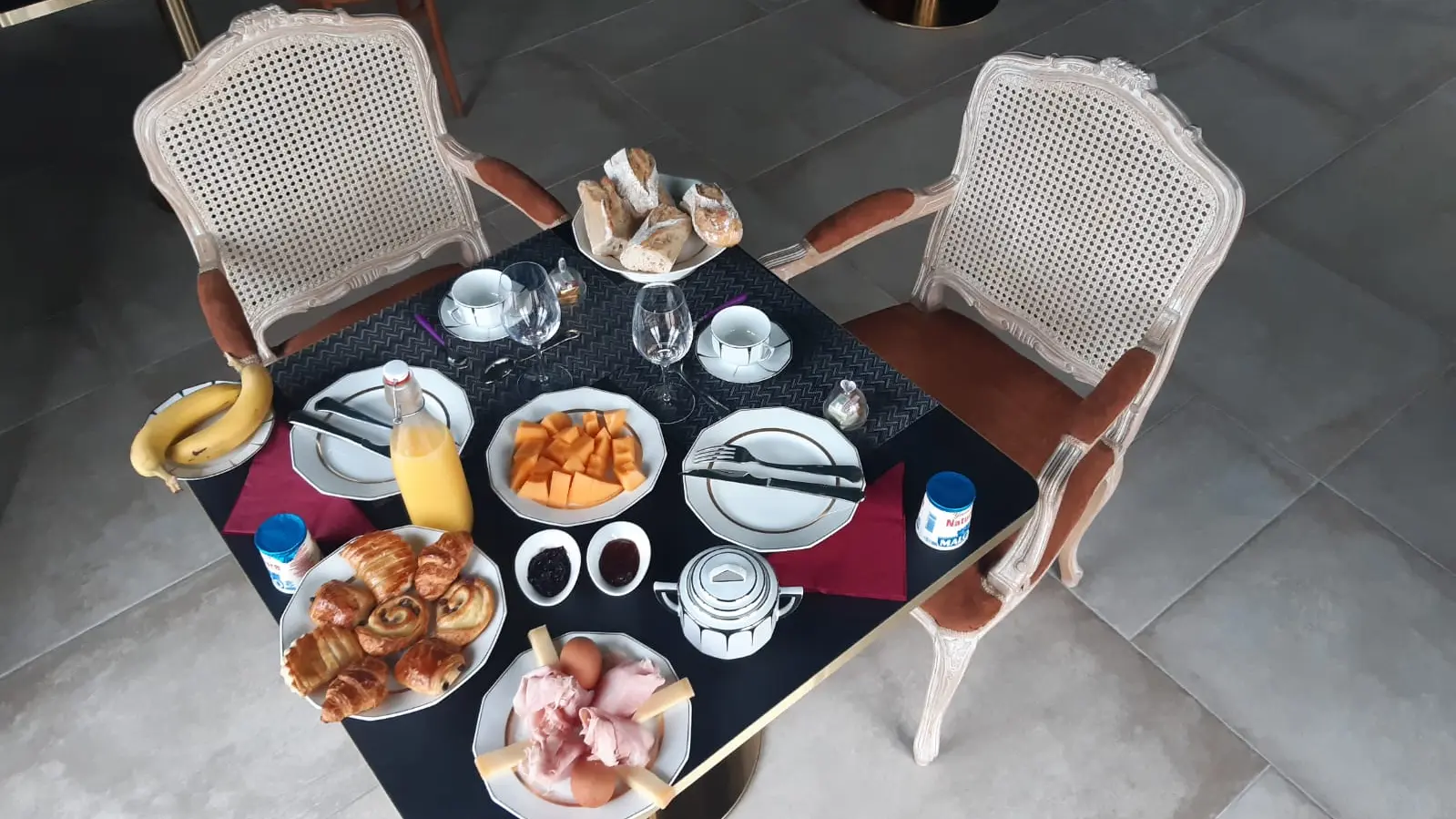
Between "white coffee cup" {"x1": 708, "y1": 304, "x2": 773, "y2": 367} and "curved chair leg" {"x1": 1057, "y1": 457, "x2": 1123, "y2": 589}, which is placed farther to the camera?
"curved chair leg" {"x1": 1057, "y1": 457, "x2": 1123, "y2": 589}

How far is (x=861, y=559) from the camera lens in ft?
4.38

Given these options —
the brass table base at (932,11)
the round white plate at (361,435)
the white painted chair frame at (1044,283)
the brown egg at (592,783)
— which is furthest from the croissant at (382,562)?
the brass table base at (932,11)

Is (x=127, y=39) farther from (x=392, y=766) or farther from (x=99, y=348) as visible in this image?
(x=392, y=766)

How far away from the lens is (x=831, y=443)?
1456 mm

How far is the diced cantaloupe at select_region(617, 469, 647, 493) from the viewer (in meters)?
1.39

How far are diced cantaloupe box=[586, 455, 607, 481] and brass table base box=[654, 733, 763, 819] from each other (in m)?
0.69

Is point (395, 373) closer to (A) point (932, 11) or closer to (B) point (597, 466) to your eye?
(B) point (597, 466)

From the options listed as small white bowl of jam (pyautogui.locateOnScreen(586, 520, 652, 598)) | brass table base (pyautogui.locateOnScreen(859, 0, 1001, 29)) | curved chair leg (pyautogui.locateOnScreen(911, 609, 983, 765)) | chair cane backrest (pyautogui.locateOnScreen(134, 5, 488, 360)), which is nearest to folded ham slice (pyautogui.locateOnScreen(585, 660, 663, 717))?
small white bowl of jam (pyautogui.locateOnScreen(586, 520, 652, 598))

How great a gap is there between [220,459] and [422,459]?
36cm

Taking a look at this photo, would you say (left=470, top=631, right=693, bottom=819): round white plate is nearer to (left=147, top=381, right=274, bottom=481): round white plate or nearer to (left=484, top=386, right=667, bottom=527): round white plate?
(left=484, top=386, right=667, bottom=527): round white plate

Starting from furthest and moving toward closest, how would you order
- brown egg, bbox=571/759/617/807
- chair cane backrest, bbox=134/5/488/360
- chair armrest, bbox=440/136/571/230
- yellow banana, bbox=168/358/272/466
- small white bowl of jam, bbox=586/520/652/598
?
chair armrest, bbox=440/136/571/230
chair cane backrest, bbox=134/5/488/360
yellow banana, bbox=168/358/272/466
small white bowl of jam, bbox=586/520/652/598
brown egg, bbox=571/759/617/807

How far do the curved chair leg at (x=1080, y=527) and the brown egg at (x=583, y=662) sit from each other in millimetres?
882

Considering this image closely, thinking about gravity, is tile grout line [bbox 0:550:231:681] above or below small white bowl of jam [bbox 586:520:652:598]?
below

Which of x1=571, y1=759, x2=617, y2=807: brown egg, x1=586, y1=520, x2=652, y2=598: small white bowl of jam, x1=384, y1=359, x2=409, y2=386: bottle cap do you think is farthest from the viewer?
x1=586, y1=520, x2=652, y2=598: small white bowl of jam
